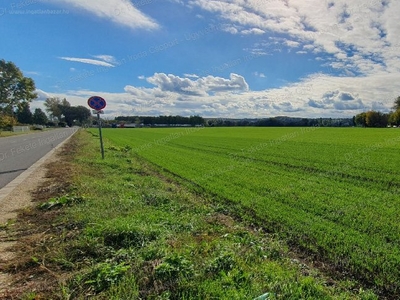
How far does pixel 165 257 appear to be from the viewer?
3479 mm

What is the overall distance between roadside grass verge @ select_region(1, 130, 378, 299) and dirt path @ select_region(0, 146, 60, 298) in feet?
1.12

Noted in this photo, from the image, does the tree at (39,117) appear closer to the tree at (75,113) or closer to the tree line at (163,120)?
the tree at (75,113)

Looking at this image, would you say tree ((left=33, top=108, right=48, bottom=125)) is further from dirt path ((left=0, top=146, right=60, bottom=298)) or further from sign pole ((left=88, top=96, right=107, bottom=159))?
dirt path ((left=0, top=146, right=60, bottom=298))

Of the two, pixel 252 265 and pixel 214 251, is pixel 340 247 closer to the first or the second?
pixel 252 265

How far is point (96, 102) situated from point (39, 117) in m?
129

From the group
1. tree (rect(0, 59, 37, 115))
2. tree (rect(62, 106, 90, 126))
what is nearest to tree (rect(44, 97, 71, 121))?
tree (rect(62, 106, 90, 126))

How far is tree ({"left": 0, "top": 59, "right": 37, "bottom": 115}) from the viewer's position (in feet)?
212

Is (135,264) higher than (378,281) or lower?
higher

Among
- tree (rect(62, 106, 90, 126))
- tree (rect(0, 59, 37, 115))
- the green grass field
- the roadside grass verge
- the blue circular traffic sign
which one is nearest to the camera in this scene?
the roadside grass verge

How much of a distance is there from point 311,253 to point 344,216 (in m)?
1.90

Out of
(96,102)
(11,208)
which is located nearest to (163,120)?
(96,102)

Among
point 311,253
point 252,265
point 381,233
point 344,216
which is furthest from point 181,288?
point 344,216

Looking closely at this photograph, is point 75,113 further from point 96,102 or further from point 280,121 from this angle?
point 96,102

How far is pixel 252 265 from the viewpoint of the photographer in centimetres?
355
